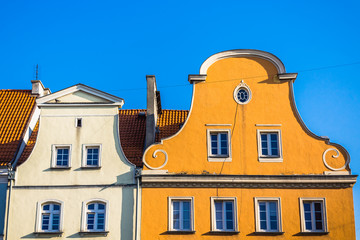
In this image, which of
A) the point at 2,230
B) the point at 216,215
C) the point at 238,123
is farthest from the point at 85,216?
the point at 238,123

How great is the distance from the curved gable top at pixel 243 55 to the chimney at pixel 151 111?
319 cm

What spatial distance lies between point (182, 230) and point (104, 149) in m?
5.75

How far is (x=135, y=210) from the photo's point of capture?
107 ft

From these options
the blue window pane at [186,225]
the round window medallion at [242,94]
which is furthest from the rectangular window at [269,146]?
the blue window pane at [186,225]

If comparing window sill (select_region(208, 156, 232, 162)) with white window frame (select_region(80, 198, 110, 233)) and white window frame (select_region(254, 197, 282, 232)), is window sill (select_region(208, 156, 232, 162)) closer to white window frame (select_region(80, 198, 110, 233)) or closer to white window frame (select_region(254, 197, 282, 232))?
white window frame (select_region(254, 197, 282, 232))

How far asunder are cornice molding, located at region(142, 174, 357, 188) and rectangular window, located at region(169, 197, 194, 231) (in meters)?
0.73

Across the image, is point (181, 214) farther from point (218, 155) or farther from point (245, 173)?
point (245, 173)

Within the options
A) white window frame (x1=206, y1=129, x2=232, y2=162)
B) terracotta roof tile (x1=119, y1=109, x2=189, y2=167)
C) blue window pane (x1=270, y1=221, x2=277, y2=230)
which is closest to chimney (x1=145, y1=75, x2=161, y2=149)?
terracotta roof tile (x1=119, y1=109, x2=189, y2=167)

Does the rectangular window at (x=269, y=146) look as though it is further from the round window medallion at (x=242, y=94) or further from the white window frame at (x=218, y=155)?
the round window medallion at (x=242, y=94)

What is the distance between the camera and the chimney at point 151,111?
35.4 m

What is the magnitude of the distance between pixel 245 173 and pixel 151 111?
634 cm

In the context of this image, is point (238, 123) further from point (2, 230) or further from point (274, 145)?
point (2, 230)

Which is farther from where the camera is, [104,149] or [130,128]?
[130,128]

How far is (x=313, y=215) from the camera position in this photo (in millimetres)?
32906
